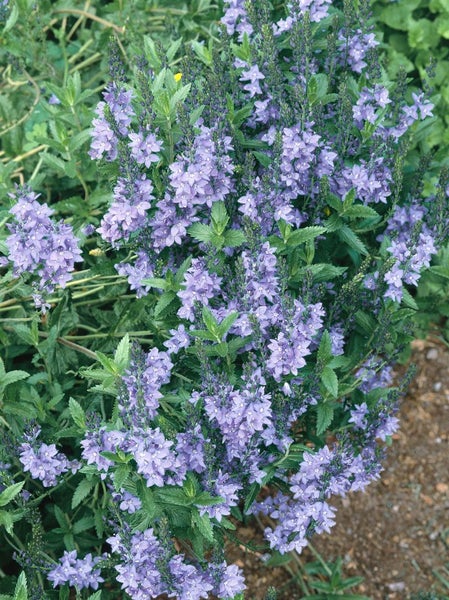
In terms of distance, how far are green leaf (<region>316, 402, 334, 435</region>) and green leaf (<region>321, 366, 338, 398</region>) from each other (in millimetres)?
146

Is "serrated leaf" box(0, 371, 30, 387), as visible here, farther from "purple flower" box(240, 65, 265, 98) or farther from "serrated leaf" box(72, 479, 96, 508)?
"purple flower" box(240, 65, 265, 98)

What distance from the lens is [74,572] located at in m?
2.67

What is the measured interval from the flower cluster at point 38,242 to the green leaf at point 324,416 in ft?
3.02

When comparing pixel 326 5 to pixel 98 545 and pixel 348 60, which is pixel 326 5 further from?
pixel 98 545

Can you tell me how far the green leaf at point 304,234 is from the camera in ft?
8.57

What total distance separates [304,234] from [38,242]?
32.3 inches

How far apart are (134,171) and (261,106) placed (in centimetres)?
56

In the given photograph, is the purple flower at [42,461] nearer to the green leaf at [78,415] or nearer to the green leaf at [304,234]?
the green leaf at [78,415]

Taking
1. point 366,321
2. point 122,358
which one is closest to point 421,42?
point 366,321

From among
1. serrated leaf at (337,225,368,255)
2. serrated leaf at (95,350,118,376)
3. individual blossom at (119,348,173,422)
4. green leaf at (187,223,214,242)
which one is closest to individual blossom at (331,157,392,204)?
serrated leaf at (337,225,368,255)

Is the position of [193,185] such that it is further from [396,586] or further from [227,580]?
[396,586]

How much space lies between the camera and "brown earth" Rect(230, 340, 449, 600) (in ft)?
11.4

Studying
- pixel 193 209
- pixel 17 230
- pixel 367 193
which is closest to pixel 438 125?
pixel 367 193

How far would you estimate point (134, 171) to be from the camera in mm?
2543
